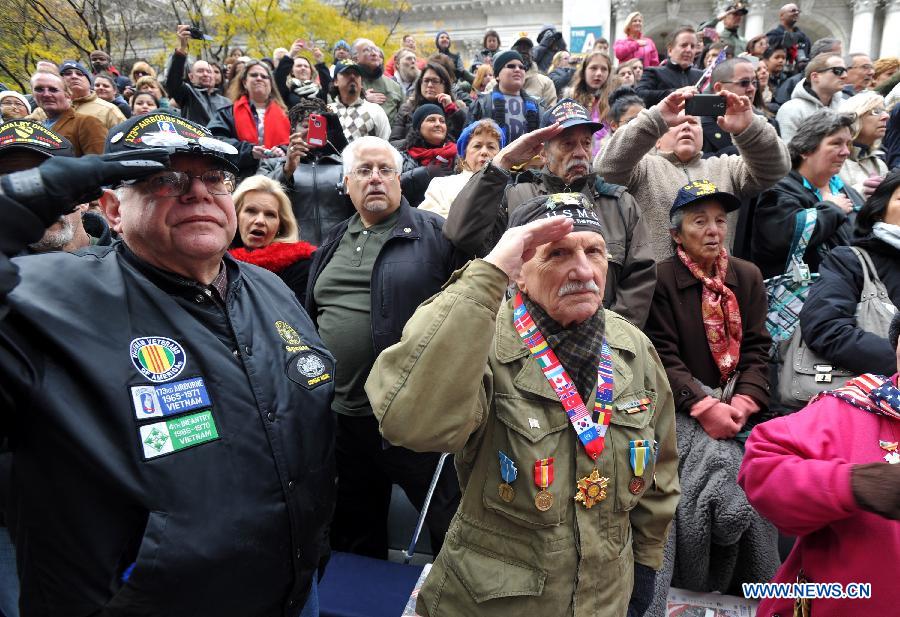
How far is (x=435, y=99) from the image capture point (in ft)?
23.0

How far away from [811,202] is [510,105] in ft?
12.0

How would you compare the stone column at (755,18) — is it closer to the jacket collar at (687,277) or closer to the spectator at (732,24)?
the spectator at (732,24)

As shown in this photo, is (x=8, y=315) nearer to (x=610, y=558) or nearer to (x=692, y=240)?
(x=610, y=558)

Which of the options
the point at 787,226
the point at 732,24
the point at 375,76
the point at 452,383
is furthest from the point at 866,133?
the point at 732,24

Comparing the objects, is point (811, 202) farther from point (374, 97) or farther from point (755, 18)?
point (755, 18)

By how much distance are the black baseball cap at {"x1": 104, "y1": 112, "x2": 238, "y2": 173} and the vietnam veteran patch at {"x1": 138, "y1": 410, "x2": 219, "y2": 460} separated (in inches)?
30.3

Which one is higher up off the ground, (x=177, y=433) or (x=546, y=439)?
(x=177, y=433)

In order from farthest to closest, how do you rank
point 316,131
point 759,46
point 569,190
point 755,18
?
point 755,18
point 759,46
point 316,131
point 569,190

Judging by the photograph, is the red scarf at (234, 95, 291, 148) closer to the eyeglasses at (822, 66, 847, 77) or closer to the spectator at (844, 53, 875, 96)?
the eyeglasses at (822, 66, 847, 77)

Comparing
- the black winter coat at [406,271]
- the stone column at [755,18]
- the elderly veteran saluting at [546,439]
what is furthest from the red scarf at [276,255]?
the stone column at [755,18]

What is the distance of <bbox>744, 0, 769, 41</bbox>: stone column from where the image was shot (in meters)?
35.5

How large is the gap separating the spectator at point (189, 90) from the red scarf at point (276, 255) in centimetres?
478

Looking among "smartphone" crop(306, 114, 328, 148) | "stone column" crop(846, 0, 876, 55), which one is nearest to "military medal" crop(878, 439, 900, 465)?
"smartphone" crop(306, 114, 328, 148)

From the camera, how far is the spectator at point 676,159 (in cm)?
353
